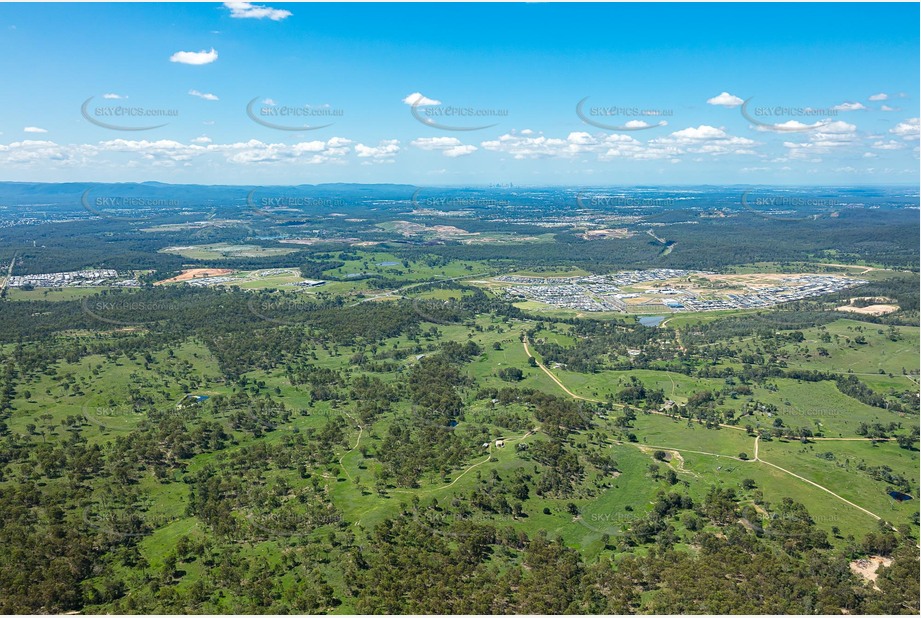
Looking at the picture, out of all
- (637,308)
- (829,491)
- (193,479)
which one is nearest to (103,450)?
(193,479)

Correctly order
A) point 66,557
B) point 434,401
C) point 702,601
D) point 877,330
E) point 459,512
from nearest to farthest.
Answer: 1. point 702,601
2. point 66,557
3. point 459,512
4. point 434,401
5. point 877,330

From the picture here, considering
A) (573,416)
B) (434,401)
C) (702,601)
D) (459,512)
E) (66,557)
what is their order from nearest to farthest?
(702,601)
(66,557)
(459,512)
(573,416)
(434,401)

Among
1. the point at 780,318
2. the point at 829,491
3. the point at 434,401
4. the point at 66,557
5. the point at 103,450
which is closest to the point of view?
the point at 66,557

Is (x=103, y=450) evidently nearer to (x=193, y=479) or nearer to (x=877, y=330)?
(x=193, y=479)

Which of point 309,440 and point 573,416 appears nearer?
point 309,440

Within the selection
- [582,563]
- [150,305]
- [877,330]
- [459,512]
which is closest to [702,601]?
[582,563]

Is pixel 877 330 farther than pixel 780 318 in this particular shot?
No

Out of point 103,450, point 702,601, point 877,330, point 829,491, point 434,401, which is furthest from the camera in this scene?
point 877,330

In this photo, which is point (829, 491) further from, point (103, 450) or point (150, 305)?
point (150, 305)
